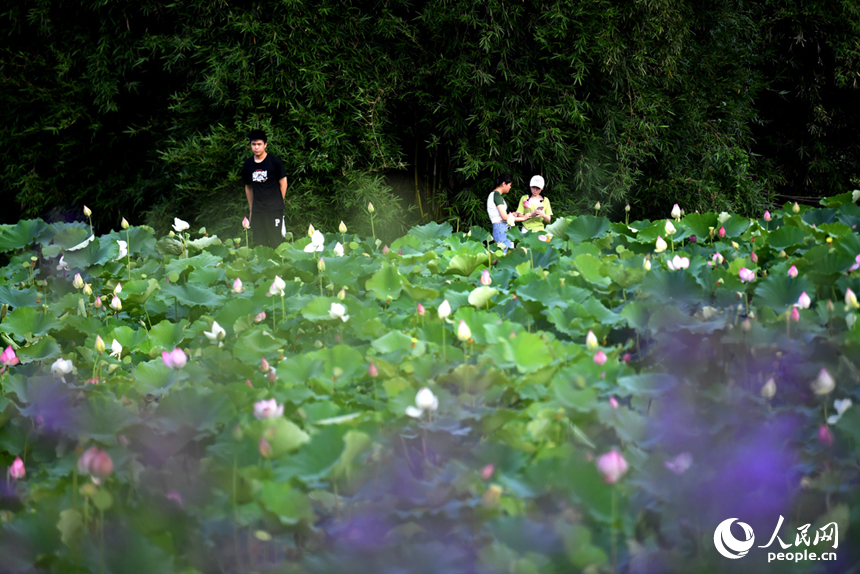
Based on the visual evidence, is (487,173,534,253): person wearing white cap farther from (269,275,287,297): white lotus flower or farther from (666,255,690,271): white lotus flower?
(269,275,287,297): white lotus flower

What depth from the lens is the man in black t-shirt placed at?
4.75m


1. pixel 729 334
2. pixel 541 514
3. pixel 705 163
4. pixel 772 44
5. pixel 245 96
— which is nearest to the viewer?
pixel 541 514

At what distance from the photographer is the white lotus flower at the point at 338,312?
1681mm

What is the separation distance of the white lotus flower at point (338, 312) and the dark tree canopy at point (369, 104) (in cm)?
476

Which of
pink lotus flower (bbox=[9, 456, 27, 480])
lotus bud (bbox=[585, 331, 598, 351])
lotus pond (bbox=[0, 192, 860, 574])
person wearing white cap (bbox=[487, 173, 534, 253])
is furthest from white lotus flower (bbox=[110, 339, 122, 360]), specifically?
person wearing white cap (bbox=[487, 173, 534, 253])

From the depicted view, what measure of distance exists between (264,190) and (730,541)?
4.10 meters

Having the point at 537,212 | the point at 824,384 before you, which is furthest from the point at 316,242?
the point at 537,212

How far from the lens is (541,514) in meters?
1.03

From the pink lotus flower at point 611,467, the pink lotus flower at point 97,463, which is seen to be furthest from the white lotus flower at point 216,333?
the pink lotus flower at point 611,467

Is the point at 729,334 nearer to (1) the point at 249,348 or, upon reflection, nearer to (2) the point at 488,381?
(2) the point at 488,381

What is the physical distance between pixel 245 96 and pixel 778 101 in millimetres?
6484

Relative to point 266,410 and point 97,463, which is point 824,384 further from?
point 97,463

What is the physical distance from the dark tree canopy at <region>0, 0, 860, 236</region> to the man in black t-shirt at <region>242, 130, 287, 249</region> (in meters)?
1.54

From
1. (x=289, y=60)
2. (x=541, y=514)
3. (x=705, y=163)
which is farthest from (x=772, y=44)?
(x=541, y=514)
